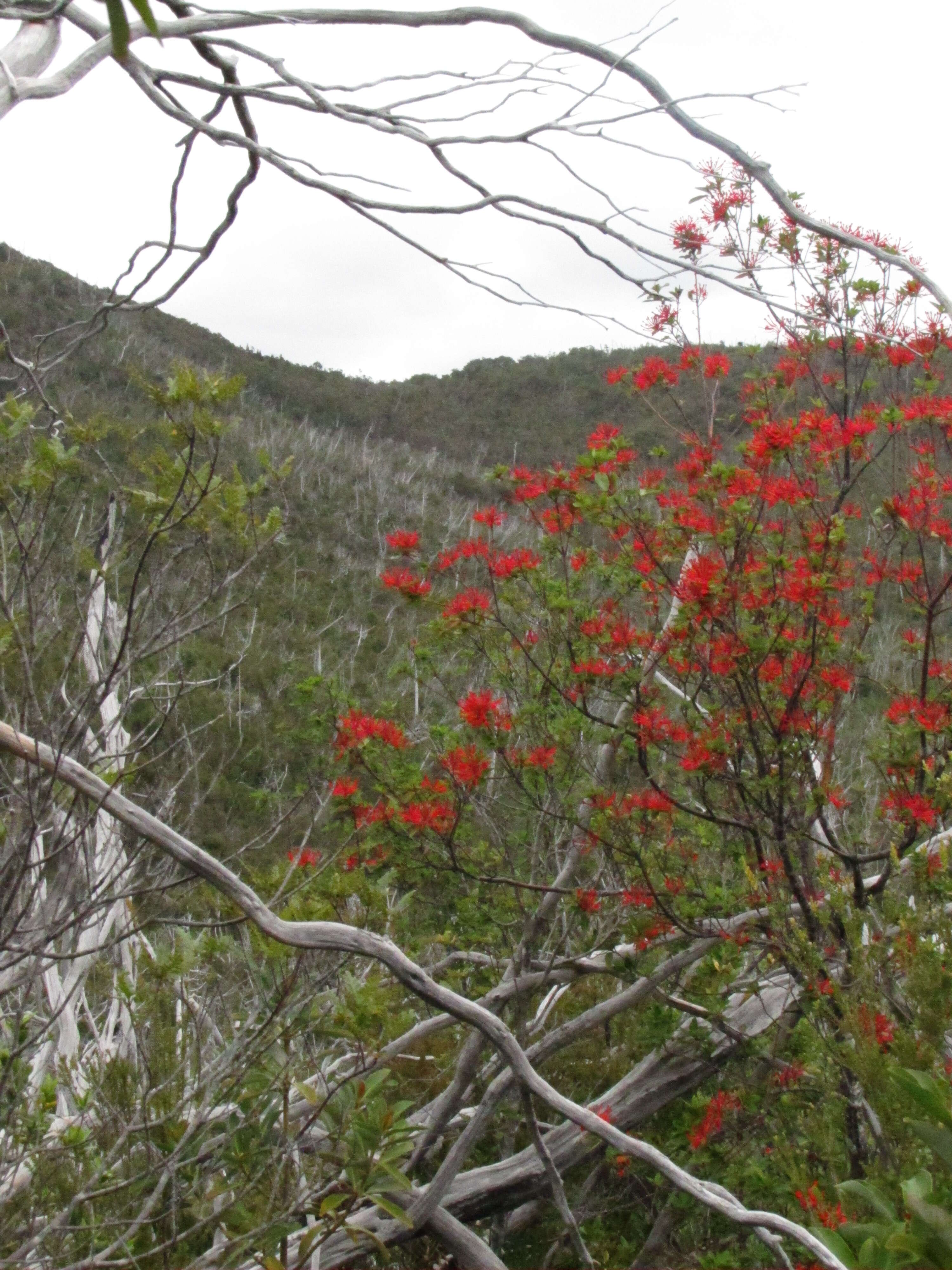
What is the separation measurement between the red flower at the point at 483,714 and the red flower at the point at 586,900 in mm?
680

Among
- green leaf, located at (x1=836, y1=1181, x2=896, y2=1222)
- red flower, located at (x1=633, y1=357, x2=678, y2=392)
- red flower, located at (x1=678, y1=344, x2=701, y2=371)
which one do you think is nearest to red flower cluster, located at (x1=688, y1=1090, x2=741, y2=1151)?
green leaf, located at (x1=836, y1=1181, x2=896, y2=1222)

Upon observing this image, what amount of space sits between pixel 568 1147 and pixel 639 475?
8.85 ft

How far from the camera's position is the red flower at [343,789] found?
377 cm

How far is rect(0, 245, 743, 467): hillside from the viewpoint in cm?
2433

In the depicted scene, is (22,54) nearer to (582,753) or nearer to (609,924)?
(582,753)

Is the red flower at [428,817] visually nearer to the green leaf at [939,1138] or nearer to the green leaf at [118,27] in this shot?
the green leaf at [939,1138]

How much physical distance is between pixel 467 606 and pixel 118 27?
3.10m

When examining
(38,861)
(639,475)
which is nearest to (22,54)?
(38,861)

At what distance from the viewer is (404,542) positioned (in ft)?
12.9

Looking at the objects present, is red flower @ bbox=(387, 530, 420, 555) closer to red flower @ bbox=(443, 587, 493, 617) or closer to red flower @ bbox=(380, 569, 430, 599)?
red flower @ bbox=(380, 569, 430, 599)

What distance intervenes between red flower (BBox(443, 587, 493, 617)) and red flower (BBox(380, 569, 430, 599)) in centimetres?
11

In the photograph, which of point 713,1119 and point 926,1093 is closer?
point 926,1093

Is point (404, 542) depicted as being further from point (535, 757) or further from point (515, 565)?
point (535, 757)

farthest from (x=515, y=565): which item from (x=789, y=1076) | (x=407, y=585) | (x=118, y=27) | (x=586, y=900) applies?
(x=118, y=27)
